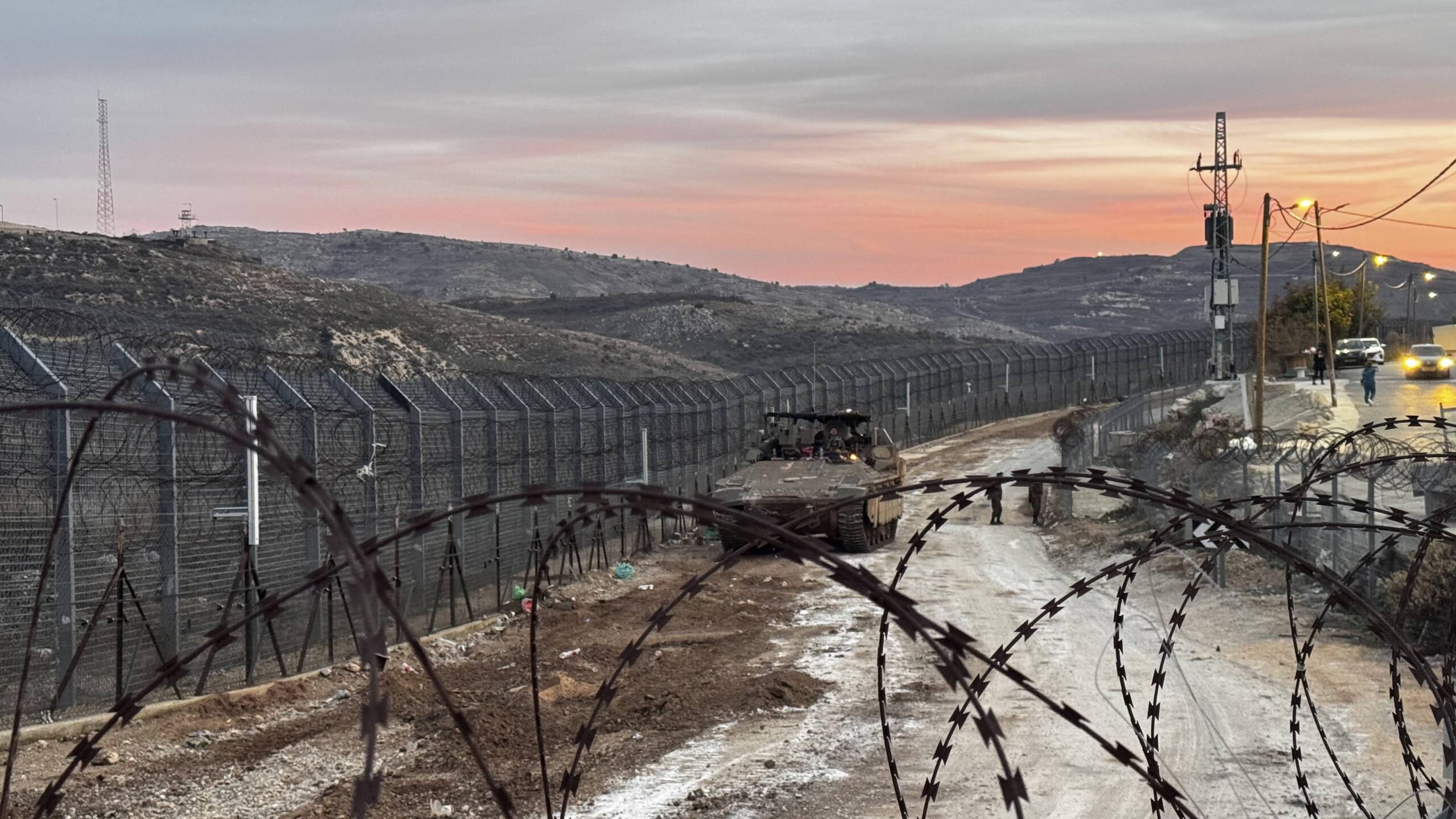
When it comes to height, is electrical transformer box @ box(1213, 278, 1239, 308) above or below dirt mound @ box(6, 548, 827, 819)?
above

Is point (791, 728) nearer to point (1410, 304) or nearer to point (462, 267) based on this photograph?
point (1410, 304)

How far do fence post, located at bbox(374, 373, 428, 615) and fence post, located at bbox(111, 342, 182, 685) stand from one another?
3.21 m

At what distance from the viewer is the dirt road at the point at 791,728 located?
966 centimetres

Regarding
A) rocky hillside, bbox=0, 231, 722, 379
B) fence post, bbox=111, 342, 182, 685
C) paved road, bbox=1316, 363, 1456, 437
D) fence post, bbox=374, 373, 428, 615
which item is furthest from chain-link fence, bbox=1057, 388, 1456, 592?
rocky hillside, bbox=0, 231, 722, 379

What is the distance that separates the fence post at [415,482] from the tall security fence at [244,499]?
31 mm

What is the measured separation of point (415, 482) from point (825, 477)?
8.60m

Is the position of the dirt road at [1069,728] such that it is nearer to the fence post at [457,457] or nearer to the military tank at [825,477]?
the military tank at [825,477]

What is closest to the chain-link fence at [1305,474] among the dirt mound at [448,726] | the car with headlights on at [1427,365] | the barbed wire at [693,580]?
the barbed wire at [693,580]

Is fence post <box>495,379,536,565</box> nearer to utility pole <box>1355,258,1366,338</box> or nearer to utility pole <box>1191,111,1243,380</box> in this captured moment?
utility pole <box>1191,111,1243,380</box>

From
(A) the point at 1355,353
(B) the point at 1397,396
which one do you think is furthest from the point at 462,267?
(B) the point at 1397,396

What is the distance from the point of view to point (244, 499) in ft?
44.9

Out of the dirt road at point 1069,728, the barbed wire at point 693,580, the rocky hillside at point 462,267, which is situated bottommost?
the dirt road at point 1069,728

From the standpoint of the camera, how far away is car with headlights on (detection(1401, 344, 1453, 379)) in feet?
168

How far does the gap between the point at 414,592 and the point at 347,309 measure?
159ft
